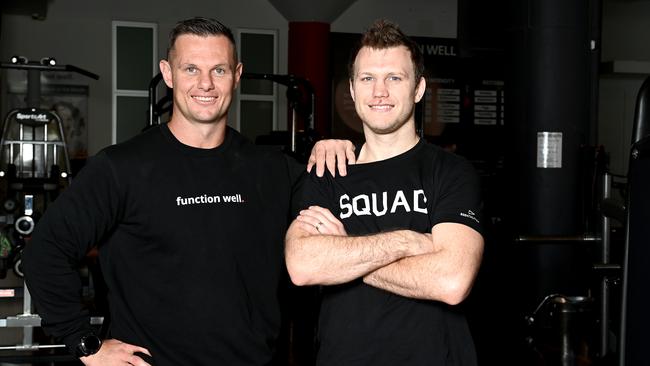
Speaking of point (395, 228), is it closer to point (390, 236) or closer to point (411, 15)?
point (390, 236)

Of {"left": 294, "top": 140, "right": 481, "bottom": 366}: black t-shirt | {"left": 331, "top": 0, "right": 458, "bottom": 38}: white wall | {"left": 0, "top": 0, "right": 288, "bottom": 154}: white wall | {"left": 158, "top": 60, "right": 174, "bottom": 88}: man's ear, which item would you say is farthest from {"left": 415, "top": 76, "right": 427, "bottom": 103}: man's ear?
{"left": 331, "top": 0, "right": 458, "bottom": 38}: white wall

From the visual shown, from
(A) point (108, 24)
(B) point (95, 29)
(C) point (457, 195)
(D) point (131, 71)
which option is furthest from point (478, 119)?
(C) point (457, 195)

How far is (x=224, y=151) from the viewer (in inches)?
75.4

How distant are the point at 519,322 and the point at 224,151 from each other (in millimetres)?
3313

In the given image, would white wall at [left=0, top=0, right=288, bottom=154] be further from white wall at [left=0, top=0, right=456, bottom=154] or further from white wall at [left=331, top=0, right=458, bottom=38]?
white wall at [left=331, top=0, right=458, bottom=38]

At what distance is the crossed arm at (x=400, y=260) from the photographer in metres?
1.63

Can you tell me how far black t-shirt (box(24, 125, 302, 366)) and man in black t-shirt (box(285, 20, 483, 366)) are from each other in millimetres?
152

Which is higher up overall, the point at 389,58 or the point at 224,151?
the point at 389,58

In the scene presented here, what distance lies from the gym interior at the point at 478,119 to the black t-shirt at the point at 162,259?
89 centimetres

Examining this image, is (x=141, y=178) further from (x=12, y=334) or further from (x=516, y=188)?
(x=516, y=188)

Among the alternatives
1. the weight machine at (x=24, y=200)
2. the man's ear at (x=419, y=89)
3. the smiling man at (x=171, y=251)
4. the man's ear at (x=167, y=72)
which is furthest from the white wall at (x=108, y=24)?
the man's ear at (x=419, y=89)

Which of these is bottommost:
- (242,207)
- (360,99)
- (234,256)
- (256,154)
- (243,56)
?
(234,256)

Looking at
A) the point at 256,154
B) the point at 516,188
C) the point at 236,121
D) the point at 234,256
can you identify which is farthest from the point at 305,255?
the point at 236,121

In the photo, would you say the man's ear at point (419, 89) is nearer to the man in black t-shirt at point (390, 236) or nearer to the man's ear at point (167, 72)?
the man in black t-shirt at point (390, 236)
